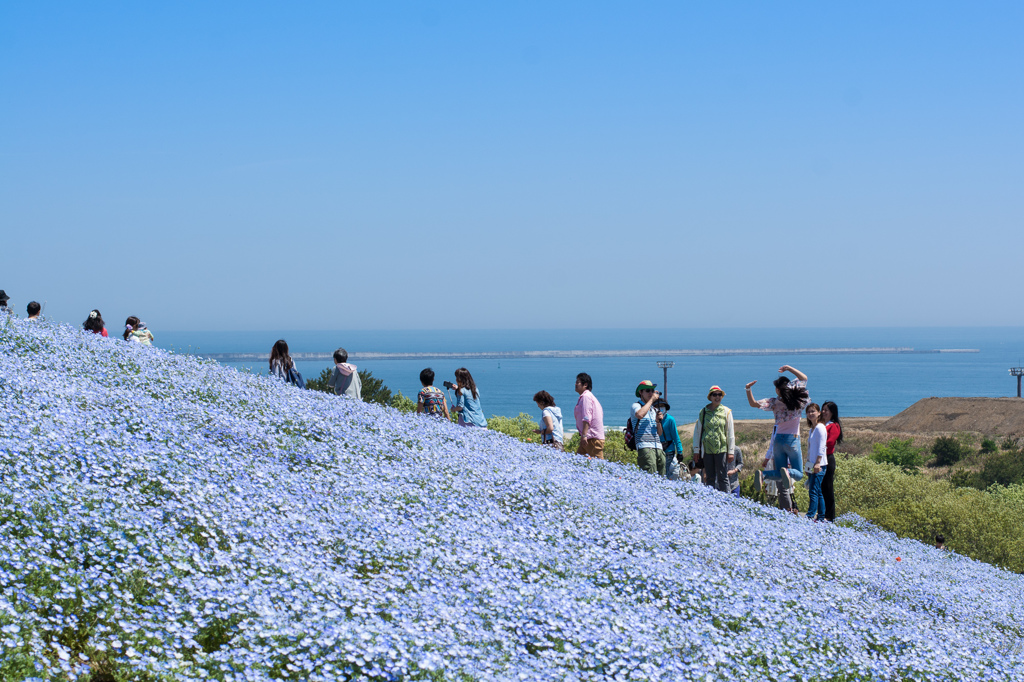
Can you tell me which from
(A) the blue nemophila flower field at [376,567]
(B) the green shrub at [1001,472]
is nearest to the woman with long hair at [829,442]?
(A) the blue nemophila flower field at [376,567]

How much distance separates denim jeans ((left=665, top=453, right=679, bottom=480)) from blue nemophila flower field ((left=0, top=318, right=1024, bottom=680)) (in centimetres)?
314

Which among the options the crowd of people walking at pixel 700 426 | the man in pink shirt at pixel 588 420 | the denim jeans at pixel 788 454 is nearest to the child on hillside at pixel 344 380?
the crowd of people walking at pixel 700 426

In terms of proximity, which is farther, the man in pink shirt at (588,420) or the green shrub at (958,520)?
the green shrub at (958,520)

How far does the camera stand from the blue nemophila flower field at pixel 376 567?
14.4ft

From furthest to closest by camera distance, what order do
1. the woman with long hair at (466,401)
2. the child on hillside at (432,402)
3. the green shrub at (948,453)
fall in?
the green shrub at (948,453) < the woman with long hair at (466,401) < the child on hillside at (432,402)

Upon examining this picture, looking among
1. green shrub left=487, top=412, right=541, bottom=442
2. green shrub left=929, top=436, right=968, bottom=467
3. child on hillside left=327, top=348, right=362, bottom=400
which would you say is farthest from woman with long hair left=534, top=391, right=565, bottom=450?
green shrub left=929, top=436, right=968, bottom=467

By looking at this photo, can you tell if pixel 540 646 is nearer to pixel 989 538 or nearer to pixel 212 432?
pixel 212 432

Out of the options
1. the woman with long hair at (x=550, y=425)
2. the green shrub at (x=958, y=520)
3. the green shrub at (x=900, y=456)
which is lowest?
the green shrub at (x=900, y=456)

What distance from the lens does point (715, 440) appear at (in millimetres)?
13102

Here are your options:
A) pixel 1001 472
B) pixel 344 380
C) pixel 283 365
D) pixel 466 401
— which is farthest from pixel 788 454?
pixel 1001 472

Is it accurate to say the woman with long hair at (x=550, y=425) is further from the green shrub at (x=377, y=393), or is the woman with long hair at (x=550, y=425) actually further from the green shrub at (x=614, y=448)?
the green shrub at (x=377, y=393)

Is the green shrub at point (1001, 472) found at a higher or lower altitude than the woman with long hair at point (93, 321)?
lower

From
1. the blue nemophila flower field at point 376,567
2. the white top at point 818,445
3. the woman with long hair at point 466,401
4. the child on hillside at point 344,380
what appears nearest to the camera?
the blue nemophila flower field at point 376,567

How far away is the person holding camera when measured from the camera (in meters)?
13.1
